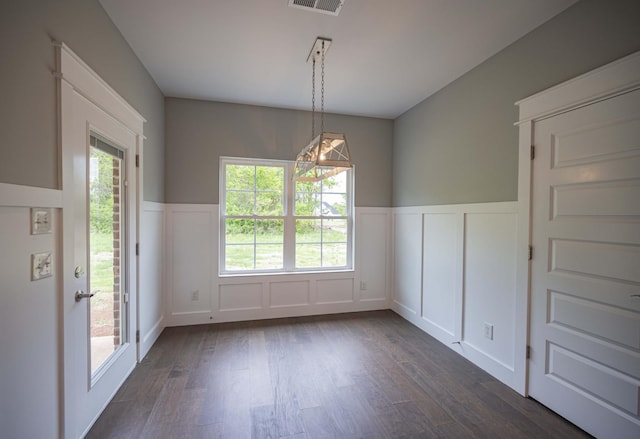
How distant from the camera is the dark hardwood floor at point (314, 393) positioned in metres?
1.81

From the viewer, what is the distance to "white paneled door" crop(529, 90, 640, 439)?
5.24ft

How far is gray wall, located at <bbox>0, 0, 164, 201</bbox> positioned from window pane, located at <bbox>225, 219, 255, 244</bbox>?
6.48ft

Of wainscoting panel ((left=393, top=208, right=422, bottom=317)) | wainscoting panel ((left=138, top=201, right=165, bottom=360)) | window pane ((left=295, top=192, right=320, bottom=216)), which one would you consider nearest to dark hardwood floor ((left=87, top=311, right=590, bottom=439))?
wainscoting panel ((left=138, top=201, right=165, bottom=360))

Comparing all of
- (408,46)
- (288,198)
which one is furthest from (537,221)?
(288,198)

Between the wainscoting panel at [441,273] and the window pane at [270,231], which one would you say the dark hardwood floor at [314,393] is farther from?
the window pane at [270,231]

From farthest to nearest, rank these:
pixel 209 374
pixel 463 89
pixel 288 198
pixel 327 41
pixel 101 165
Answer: pixel 288 198, pixel 463 89, pixel 209 374, pixel 327 41, pixel 101 165

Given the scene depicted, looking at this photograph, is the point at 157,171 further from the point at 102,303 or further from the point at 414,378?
the point at 414,378

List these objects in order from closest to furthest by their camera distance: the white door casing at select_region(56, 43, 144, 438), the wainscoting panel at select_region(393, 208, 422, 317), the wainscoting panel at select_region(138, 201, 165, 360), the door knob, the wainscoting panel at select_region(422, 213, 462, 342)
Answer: the white door casing at select_region(56, 43, 144, 438) < the door knob < the wainscoting panel at select_region(138, 201, 165, 360) < the wainscoting panel at select_region(422, 213, 462, 342) < the wainscoting panel at select_region(393, 208, 422, 317)

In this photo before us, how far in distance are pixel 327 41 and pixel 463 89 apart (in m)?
1.46

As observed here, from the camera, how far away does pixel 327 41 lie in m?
2.24

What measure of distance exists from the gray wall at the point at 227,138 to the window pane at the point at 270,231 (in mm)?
640

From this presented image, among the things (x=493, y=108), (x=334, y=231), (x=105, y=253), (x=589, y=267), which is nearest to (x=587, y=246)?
(x=589, y=267)

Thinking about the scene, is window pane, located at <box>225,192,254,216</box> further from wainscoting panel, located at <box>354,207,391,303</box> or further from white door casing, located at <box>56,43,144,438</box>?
white door casing, located at <box>56,43,144,438</box>

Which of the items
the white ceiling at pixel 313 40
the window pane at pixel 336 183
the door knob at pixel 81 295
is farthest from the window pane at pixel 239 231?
the door knob at pixel 81 295
